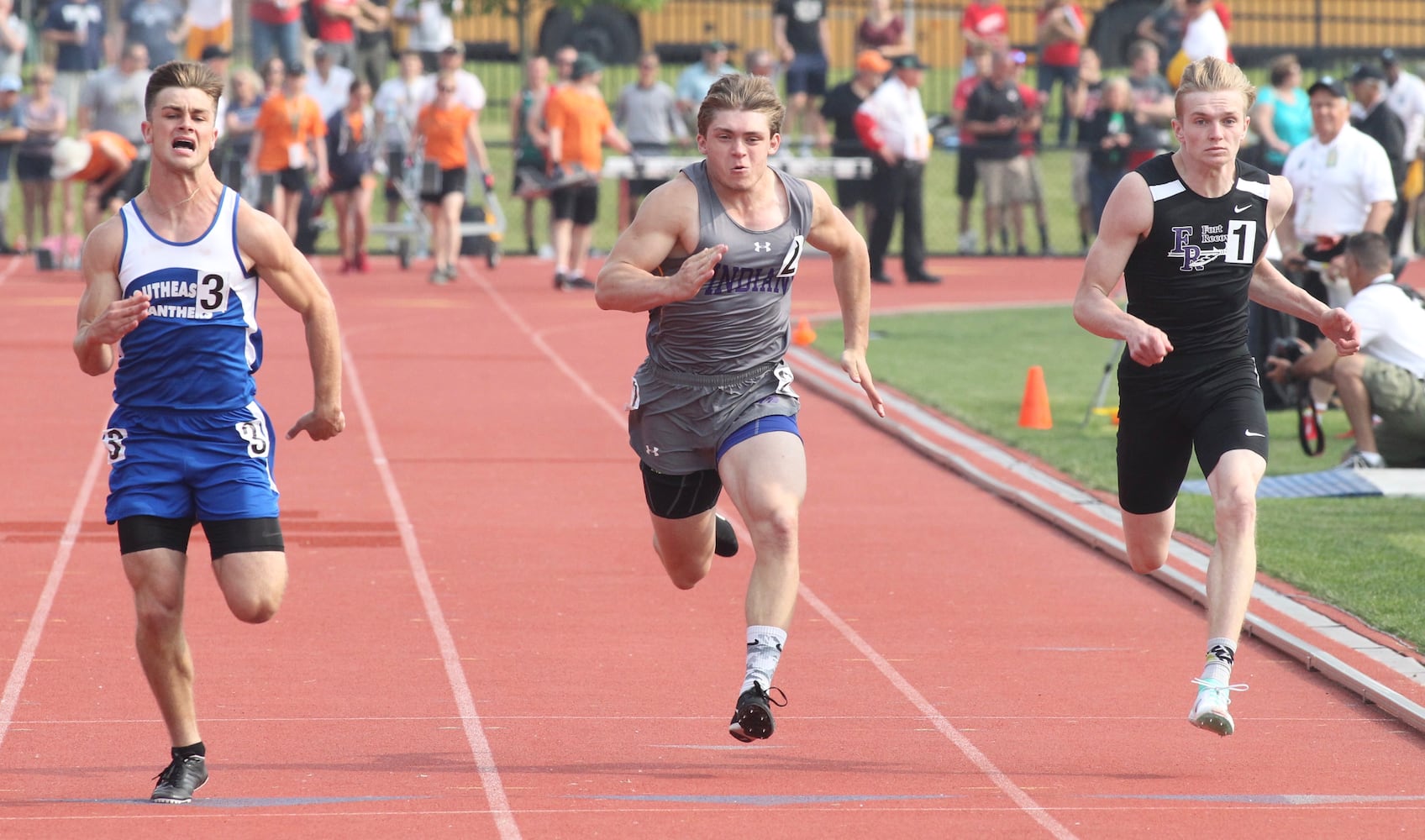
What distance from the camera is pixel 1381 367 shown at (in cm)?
1123

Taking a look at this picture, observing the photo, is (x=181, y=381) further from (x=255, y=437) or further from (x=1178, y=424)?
(x=1178, y=424)

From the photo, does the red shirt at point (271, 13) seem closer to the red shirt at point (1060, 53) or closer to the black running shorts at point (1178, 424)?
the red shirt at point (1060, 53)

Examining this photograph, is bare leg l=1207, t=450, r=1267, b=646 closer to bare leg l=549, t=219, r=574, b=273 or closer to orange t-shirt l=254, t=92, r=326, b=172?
bare leg l=549, t=219, r=574, b=273

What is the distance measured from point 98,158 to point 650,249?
51.7ft

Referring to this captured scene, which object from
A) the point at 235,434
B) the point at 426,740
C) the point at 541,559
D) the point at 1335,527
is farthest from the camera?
the point at 1335,527

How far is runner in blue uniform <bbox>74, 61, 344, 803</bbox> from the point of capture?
5.49 m

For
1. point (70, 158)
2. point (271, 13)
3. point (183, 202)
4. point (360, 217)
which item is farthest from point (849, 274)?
point (271, 13)

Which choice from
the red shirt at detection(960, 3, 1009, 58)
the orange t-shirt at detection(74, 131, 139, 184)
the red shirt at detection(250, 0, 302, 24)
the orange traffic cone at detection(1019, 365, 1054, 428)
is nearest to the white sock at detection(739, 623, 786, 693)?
the orange traffic cone at detection(1019, 365, 1054, 428)

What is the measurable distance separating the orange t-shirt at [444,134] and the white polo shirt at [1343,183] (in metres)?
9.87

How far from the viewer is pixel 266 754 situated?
20.2 ft

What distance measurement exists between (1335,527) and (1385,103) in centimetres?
872

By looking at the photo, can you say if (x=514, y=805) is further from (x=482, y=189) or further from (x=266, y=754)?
(x=482, y=189)

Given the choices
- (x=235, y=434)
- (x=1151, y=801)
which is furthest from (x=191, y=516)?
(x=1151, y=801)

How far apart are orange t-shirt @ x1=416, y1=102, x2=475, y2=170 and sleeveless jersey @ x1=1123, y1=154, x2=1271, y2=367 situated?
14885 mm
